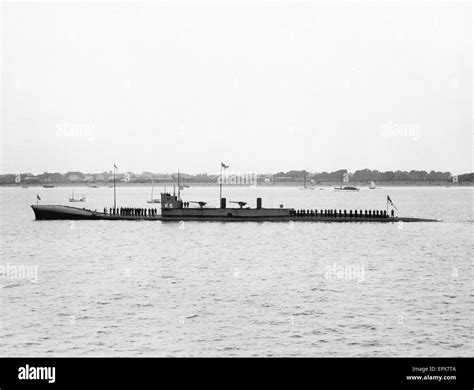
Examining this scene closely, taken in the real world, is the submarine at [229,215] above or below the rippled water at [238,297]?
above

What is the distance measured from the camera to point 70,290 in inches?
1630

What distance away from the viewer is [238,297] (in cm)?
3822

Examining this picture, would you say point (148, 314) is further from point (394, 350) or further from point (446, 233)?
point (446, 233)

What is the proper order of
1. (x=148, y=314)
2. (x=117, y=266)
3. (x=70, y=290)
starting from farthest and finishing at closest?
(x=117, y=266) → (x=70, y=290) → (x=148, y=314)

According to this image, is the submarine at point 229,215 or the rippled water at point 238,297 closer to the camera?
the rippled water at point 238,297

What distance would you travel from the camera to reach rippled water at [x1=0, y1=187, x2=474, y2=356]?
28344 millimetres

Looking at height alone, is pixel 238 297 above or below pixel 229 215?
below

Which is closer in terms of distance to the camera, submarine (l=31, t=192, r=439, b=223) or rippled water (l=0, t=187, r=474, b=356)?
rippled water (l=0, t=187, r=474, b=356)

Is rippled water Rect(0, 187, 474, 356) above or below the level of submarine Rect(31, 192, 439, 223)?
below

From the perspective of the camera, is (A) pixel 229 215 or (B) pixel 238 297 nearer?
(B) pixel 238 297

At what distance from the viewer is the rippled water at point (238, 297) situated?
93.0ft
